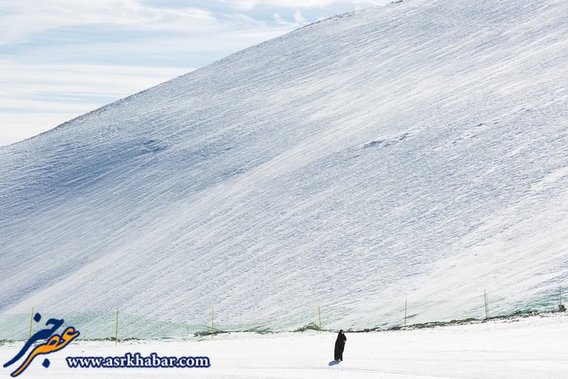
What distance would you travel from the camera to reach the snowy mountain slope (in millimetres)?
36375

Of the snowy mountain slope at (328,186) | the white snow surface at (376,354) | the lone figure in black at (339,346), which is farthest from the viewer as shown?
the snowy mountain slope at (328,186)

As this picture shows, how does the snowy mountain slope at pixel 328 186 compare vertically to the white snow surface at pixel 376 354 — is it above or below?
above

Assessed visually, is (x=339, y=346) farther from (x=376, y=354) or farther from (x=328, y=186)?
(x=328, y=186)

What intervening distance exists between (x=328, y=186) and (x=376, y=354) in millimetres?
27628

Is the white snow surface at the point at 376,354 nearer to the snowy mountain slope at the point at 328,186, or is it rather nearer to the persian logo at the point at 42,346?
the persian logo at the point at 42,346

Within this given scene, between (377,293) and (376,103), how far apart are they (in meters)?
31.0

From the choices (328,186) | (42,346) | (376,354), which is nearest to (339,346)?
(376,354)

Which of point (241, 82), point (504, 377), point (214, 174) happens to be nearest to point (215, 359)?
point (504, 377)

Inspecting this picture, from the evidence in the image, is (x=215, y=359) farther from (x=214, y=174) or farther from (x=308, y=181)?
(x=214, y=174)

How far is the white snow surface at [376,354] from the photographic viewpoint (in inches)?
759

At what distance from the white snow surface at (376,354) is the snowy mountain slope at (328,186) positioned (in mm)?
5093

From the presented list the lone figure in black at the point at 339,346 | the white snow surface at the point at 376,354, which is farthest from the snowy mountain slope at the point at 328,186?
the lone figure in black at the point at 339,346

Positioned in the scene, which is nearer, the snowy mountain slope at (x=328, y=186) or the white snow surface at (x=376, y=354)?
the white snow surface at (x=376, y=354)

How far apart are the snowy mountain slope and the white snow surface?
5093mm
